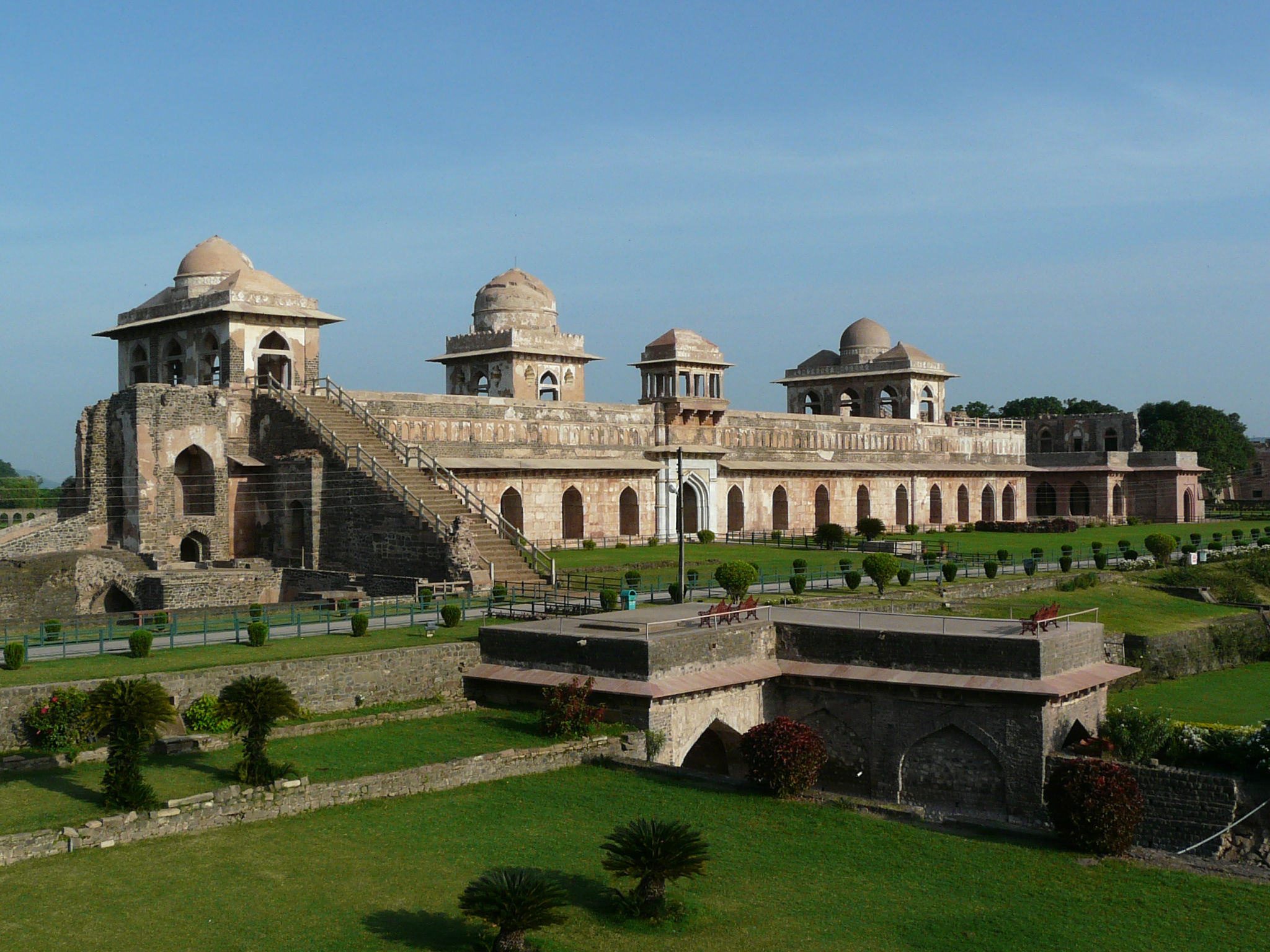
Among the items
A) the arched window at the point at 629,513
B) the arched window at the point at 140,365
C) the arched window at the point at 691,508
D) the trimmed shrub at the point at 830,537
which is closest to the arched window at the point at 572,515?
the arched window at the point at 629,513

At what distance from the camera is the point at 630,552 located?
43156mm

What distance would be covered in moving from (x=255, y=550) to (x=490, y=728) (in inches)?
798

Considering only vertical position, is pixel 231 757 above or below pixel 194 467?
below

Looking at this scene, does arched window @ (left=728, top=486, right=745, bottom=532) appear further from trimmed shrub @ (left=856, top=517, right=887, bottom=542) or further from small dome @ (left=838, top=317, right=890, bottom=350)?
small dome @ (left=838, top=317, right=890, bottom=350)

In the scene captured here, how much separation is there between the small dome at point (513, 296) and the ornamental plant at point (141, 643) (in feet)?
124

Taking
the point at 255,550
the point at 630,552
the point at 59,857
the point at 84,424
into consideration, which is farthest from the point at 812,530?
the point at 59,857

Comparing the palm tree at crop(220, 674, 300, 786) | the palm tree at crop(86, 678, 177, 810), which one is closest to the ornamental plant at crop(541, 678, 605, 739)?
the palm tree at crop(220, 674, 300, 786)

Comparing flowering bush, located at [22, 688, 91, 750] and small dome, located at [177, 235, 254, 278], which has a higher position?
small dome, located at [177, 235, 254, 278]

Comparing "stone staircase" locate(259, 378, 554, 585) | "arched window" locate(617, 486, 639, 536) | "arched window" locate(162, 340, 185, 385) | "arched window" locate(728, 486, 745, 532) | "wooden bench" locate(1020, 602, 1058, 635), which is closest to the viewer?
"wooden bench" locate(1020, 602, 1058, 635)

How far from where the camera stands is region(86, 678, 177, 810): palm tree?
15680mm

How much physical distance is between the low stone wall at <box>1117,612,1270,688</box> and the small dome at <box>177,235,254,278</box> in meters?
32.7

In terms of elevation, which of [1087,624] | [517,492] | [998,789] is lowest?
[998,789]

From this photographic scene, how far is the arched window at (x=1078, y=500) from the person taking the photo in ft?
234

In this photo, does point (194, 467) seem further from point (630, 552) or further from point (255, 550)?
point (630, 552)
